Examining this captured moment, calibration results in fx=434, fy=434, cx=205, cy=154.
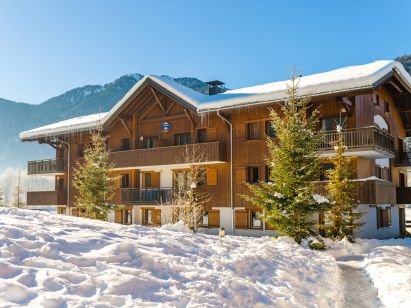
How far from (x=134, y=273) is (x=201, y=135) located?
21880 millimetres

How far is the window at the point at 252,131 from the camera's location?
2653 centimetres

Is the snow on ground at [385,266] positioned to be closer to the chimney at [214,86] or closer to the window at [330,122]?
the window at [330,122]

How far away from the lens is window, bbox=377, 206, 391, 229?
25.2 m

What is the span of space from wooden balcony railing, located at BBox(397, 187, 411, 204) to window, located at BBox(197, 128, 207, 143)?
1280 cm

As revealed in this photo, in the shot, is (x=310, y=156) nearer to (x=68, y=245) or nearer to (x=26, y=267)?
(x=68, y=245)

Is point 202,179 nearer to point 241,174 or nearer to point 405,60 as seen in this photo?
point 241,174

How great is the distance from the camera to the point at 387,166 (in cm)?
2695

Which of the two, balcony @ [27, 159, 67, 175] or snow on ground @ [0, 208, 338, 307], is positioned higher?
balcony @ [27, 159, 67, 175]

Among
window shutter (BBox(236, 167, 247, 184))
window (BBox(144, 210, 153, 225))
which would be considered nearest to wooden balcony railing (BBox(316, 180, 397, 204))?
window shutter (BBox(236, 167, 247, 184))

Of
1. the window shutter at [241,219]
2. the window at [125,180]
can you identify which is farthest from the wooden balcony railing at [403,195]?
the window at [125,180]

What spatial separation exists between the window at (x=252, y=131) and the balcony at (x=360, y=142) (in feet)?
15.6

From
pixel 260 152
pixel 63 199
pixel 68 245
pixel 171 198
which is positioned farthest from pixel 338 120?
pixel 63 199

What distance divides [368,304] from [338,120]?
15.8 metres

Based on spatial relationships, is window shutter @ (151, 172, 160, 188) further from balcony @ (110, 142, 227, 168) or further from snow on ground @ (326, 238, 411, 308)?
snow on ground @ (326, 238, 411, 308)
